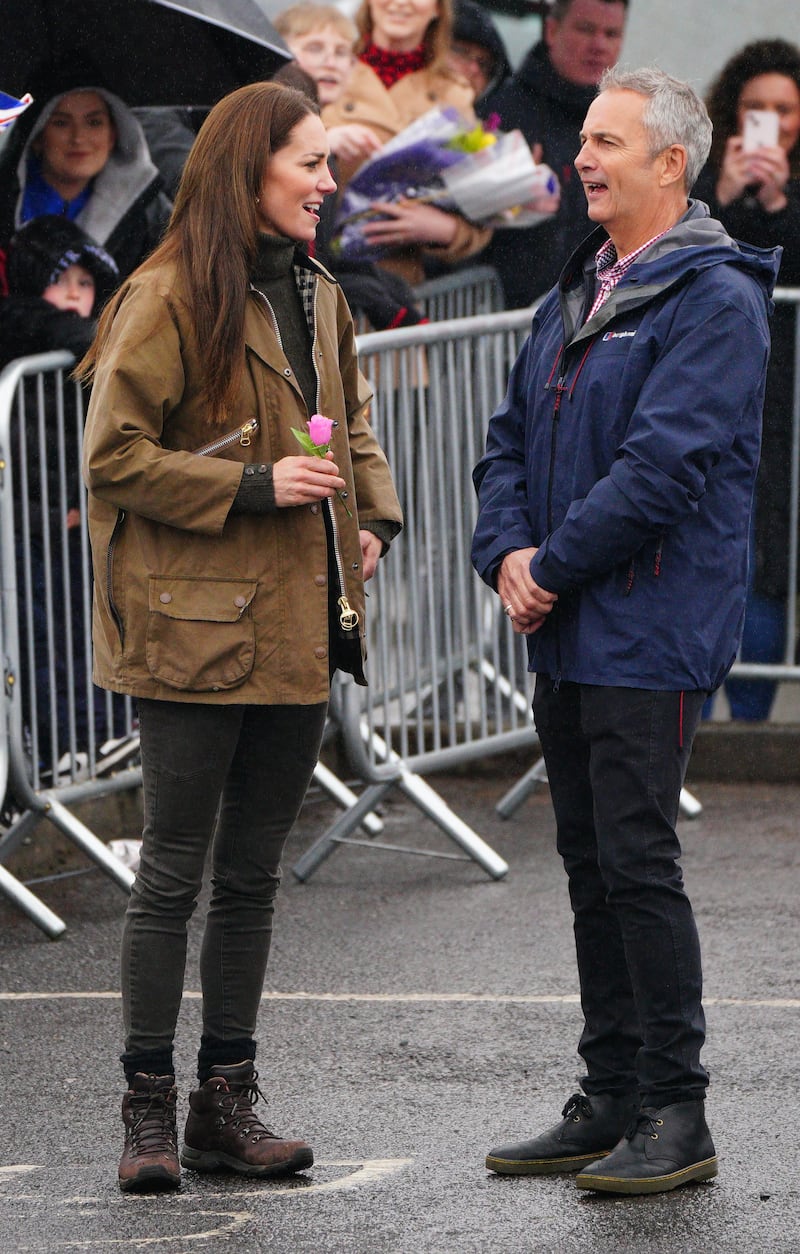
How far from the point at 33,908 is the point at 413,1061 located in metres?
1.57

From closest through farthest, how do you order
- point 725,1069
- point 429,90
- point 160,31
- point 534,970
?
point 725,1069 < point 534,970 < point 160,31 < point 429,90

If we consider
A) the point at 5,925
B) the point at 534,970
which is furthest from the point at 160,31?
the point at 534,970

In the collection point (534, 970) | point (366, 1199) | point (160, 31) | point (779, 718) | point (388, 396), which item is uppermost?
point (160, 31)

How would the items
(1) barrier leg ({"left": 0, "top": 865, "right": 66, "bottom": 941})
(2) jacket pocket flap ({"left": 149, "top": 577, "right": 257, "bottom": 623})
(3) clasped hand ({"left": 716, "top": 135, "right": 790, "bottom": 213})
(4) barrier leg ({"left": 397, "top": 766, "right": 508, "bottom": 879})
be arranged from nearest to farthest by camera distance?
(2) jacket pocket flap ({"left": 149, "top": 577, "right": 257, "bottom": 623}), (1) barrier leg ({"left": 0, "top": 865, "right": 66, "bottom": 941}), (4) barrier leg ({"left": 397, "top": 766, "right": 508, "bottom": 879}), (3) clasped hand ({"left": 716, "top": 135, "right": 790, "bottom": 213})

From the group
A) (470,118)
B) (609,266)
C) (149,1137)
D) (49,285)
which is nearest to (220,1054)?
(149,1137)

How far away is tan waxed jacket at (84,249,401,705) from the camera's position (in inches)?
148

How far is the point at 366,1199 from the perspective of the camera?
12.3 ft

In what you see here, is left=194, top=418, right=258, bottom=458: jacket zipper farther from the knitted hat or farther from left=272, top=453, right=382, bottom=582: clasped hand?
the knitted hat

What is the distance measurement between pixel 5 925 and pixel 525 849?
6.04ft

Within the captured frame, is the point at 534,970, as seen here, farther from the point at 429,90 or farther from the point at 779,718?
the point at 429,90

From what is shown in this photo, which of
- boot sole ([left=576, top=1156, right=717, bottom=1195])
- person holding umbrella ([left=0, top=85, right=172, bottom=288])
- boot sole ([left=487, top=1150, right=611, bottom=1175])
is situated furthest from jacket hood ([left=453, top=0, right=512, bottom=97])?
boot sole ([left=576, top=1156, right=717, bottom=1195])

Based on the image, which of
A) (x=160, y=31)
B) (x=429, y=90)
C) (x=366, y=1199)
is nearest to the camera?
(x=366, y=1199)

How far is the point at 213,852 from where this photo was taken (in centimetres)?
395

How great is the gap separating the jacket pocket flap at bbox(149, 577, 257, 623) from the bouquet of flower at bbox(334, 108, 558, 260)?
4.23 metres
